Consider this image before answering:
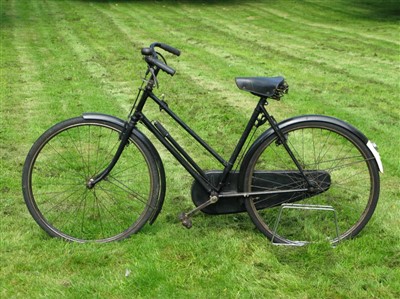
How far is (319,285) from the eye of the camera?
12.2 feet

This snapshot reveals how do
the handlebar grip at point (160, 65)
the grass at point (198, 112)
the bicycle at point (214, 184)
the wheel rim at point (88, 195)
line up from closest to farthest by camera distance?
the grass at point (198, 112) → the handlebar grip at point (160, 65) → the bicycle at point (214, 184) → the wheel rim at point (88, 195)

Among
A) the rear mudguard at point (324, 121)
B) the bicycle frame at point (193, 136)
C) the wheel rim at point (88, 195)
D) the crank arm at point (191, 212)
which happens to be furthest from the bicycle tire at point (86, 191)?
the rear mudguard at point (324, 121)

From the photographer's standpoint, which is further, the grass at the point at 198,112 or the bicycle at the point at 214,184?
the bicycle at the point at 214,184

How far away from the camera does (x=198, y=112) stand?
325 inches

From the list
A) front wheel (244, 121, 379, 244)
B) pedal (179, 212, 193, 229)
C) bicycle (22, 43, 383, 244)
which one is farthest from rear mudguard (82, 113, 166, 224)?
front wheel (244, 121, 379, 244)

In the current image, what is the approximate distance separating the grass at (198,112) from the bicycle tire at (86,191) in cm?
19

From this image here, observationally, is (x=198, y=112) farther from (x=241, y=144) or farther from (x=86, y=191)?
(x=241, y=144)

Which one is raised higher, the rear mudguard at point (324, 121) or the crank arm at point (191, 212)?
the rear mudguard at point (324, 121)

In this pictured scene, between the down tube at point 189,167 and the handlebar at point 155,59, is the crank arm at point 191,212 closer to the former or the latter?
the down tube at point 189,167

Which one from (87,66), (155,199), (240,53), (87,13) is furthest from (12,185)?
(87,13)

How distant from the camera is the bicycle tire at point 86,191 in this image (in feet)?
14.0

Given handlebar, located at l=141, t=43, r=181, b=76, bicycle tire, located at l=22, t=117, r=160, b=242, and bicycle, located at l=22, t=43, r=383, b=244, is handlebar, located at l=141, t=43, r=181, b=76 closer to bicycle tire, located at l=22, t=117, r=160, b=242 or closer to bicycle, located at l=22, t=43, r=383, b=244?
bicycle, located at l=22, t=43, r=383, b=244

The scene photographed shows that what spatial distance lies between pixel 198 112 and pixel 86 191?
3502 millimetres

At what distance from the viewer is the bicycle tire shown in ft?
14.0
